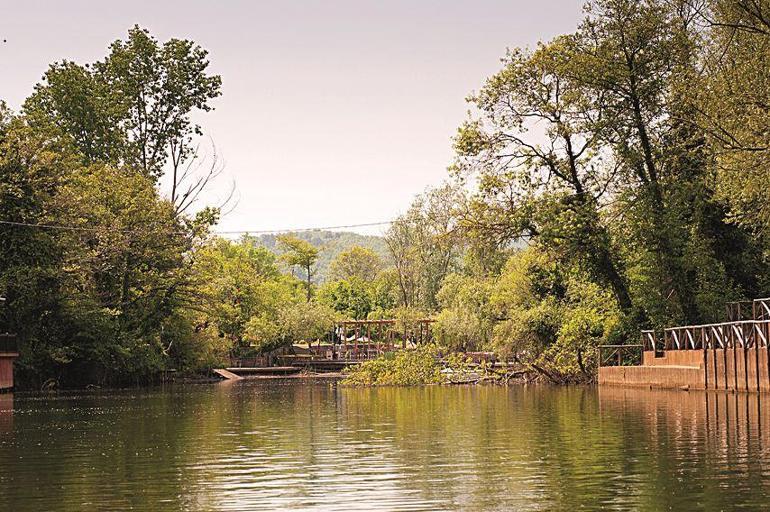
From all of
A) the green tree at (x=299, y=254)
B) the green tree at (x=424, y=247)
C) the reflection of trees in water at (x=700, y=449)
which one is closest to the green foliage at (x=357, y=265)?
the green tree at (x=299, y=254)

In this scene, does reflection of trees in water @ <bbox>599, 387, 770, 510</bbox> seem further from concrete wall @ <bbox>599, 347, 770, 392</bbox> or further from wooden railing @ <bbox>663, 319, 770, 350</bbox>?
wooden railing @ <bbox>663, 319, 770, 350</bbox>

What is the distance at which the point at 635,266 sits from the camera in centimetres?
4872

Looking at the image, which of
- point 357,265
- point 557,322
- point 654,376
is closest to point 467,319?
point 557,322

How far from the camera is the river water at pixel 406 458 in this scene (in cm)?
1310

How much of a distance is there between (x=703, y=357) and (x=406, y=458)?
2144 cm

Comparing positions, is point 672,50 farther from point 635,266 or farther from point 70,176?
point 70,176

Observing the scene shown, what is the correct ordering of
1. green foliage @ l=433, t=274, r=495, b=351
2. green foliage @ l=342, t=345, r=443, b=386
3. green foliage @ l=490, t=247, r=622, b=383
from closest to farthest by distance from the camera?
green foliage @ l=490, t=247, r=622, b=383 → green foliage @ l=342, t=345, r=443, b=386 → green foliage @ l=433, t=274, r=495, b=351

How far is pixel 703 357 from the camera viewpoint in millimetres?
36750

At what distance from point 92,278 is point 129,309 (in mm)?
3711

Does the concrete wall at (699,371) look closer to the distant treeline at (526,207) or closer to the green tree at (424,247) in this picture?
the distant treeline at (526,207)

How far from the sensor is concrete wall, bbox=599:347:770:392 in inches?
1278

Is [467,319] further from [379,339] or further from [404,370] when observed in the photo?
[404,370]

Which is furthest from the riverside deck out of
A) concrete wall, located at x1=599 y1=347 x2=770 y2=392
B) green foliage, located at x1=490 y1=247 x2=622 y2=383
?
green foliage, located at x1=490 y1=247 x2=622 y2=383

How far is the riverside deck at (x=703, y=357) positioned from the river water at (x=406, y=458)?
1.59 metres
